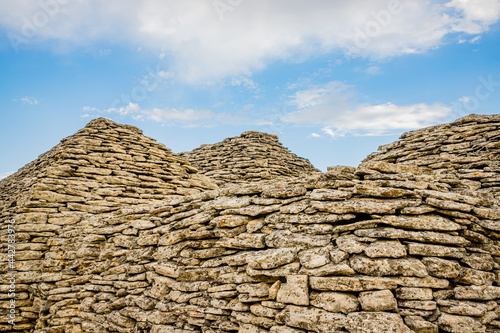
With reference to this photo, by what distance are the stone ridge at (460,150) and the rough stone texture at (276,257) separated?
88mm

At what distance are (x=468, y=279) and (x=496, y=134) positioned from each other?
8777 mm

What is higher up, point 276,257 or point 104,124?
point 104,124

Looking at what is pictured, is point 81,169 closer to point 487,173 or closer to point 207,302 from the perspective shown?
point 207,302

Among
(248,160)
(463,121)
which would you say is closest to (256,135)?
(248,160)

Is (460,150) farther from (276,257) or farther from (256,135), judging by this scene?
(256,135)

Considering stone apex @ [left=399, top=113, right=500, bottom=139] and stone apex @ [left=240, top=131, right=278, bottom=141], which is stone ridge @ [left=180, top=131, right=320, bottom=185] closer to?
stone apex @ [left=240, top=131, right=278, bottom=141]

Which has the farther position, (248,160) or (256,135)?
(256,135)

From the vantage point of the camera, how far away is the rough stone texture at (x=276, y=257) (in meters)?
4.43

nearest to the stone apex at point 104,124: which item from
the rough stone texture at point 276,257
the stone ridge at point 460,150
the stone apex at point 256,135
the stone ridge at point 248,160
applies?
the rough stone texture at point 276,257

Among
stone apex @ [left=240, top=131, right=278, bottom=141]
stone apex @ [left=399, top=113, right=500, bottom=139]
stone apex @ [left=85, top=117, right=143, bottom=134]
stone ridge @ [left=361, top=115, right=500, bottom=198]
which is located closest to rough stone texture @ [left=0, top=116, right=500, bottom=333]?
stone ridge @ [left=361, top=115, right=500, bottom=198]

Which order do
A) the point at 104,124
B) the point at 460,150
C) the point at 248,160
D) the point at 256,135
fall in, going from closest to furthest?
1. the point at 460,150
2. the point at 104,124
3. the point at 248,160
4. the point at 256,135

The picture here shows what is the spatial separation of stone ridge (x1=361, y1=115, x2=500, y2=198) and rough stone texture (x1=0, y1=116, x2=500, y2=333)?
3.5 inches

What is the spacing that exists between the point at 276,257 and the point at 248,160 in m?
13.4

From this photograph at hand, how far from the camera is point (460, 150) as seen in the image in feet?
36.5
